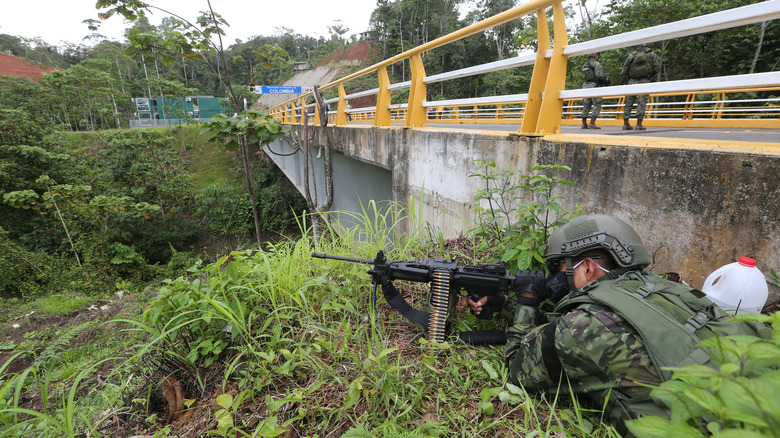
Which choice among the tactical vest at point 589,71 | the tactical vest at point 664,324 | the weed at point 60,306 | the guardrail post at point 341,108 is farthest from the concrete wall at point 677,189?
the weed at point 60,306

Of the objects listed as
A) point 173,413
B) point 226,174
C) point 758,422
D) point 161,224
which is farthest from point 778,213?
point 226,174

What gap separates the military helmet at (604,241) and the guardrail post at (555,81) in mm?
1052

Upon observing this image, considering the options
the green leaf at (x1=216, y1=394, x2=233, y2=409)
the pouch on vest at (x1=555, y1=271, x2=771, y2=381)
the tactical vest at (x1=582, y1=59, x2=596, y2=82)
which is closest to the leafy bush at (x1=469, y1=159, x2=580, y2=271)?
the pouch on vest at (x1=555, y1=271, x2=771, y2=381)

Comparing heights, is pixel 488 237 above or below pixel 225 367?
above

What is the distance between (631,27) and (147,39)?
18.1 metres

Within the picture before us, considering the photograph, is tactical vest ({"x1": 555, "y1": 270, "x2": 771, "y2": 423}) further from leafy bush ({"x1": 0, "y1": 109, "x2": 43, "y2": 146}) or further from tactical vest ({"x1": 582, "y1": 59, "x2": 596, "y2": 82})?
leafy bush ({"x1": 0, "y1": 109, "x2": 43, "y2": 146})

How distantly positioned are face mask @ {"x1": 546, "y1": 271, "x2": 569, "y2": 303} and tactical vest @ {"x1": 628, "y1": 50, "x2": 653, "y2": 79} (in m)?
5.04

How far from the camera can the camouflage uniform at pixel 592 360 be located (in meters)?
1.26

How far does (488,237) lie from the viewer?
101 inches

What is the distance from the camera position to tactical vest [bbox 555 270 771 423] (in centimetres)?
120

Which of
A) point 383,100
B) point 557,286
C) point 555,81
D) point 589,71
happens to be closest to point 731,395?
point 557,286

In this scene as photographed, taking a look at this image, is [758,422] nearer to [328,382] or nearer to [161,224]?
[328,382]

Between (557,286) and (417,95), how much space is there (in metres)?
2.78

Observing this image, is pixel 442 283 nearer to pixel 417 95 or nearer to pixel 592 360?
pixel 592 360
